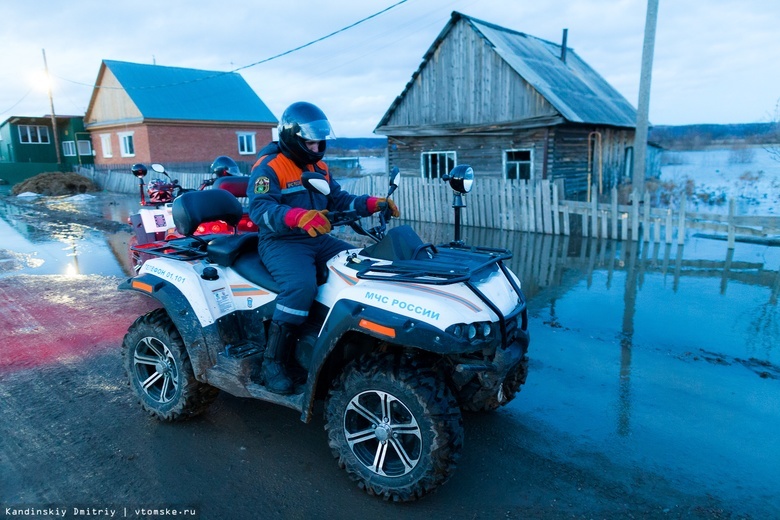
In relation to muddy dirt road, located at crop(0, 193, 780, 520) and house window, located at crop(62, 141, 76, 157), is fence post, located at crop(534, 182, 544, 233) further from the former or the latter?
house window, located at crop(62, 141, 76, 157)

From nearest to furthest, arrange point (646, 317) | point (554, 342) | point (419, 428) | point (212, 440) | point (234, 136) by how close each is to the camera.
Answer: point (419, 428), point (212, 440), point (554, 342), point (646, 317), point (234, 136)

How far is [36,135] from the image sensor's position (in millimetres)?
44125

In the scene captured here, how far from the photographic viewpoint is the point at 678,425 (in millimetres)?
4152

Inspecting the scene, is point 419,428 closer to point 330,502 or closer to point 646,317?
point 330,502

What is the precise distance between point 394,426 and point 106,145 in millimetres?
39130

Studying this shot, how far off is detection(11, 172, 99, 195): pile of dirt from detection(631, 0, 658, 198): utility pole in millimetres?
26809

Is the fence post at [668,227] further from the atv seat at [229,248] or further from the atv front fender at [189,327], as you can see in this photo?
the atv front fender at [189,327]

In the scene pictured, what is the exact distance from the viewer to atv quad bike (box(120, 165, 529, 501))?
310cm

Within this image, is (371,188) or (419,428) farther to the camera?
(371,188)

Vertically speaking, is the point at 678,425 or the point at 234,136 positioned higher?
the point at 234,136

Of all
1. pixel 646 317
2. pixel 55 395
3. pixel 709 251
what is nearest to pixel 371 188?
pixel 709 251

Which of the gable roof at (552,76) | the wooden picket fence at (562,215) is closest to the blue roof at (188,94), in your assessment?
the gable roof at (552,76)

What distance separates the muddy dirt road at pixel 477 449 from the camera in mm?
3254

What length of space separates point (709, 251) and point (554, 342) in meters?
6.45
